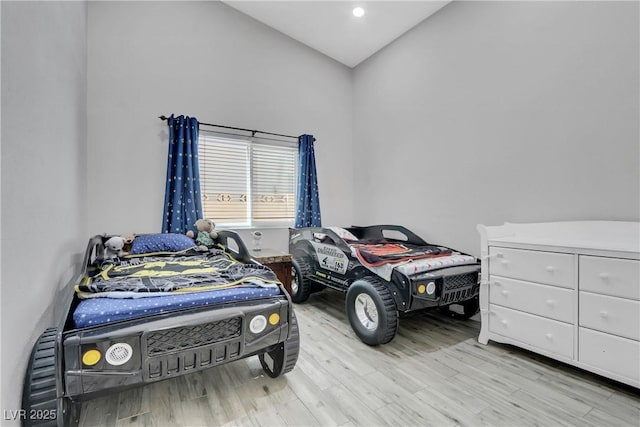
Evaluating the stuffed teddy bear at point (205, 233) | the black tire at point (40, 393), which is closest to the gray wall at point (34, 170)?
the black tire at point (40, 393)

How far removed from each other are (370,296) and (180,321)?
4.29 feet

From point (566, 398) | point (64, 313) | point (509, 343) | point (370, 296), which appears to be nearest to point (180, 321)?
point (64, 313)

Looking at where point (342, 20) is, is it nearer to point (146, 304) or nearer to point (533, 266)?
point (533, 266)

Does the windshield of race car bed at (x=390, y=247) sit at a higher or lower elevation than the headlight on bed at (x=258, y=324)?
higher

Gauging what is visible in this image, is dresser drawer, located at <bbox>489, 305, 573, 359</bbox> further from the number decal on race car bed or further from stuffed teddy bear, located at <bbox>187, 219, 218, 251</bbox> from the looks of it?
stuffed teddy bear, located at <bbox>187, 219, 218, 251</bbox>

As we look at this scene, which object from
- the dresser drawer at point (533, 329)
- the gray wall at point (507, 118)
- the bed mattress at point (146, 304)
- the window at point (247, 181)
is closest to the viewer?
the bed mattress at point (146, 304)

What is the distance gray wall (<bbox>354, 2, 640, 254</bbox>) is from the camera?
1.82 metres

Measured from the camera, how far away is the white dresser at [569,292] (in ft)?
4.90

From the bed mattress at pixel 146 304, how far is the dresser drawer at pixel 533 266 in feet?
→ 5.31

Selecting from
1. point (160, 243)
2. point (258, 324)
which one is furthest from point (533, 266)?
point (160, 243)

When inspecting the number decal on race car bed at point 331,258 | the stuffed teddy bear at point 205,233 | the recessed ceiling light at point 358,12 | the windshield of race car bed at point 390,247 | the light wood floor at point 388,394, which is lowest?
the light wood floor at point 388,394

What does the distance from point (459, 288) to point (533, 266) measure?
492mm

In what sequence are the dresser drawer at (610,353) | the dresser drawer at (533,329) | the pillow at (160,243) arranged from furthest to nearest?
the pillow at (160,243) → the dresser drawer at (533,329) → the dresser drawer at (610,353)

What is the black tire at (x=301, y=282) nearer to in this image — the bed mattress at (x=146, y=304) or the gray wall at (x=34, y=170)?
the bed mattress at (x=146, y=304)
